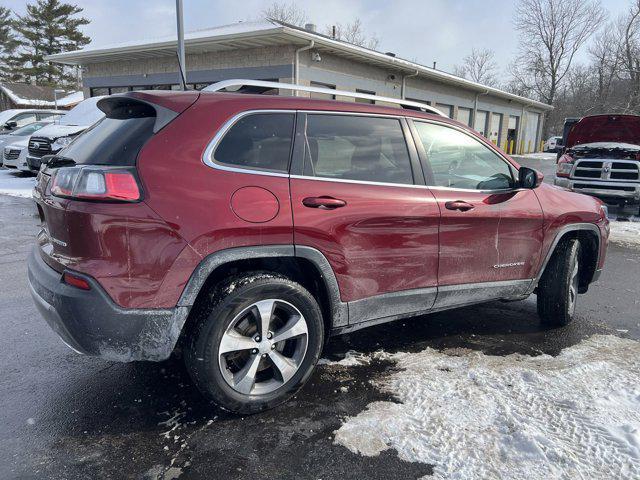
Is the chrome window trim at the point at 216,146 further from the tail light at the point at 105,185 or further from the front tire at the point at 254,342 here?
the front tire at the point at 254,342

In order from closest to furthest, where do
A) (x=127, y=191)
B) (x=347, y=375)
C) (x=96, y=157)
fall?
1. (x=127, y=191)
2. (x=96, y=157)
3. (x=347, y=375)

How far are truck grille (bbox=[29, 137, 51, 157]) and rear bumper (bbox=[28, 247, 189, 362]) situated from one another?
11.1 metres

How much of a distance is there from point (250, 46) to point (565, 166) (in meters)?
9.56

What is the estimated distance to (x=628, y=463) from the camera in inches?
92.7

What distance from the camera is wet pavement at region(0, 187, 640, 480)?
2332 millimetres

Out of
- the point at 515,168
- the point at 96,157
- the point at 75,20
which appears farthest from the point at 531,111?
the point at 75,20

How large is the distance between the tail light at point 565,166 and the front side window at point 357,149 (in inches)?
346

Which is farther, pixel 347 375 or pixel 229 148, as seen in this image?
pixel 347 375

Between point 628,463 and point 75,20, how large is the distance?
6032cm

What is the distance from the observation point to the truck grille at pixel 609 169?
9.86 m

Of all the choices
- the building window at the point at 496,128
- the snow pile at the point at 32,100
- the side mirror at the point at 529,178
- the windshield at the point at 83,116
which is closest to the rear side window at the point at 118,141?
the side mirror at the point at 529,178

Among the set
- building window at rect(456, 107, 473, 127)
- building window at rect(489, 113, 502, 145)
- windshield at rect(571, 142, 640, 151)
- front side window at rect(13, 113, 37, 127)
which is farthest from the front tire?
building window at rect(489, 113, 502, 145)

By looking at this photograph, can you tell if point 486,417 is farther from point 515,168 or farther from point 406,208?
point 515,168

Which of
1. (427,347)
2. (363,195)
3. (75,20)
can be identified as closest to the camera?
(363,195)
